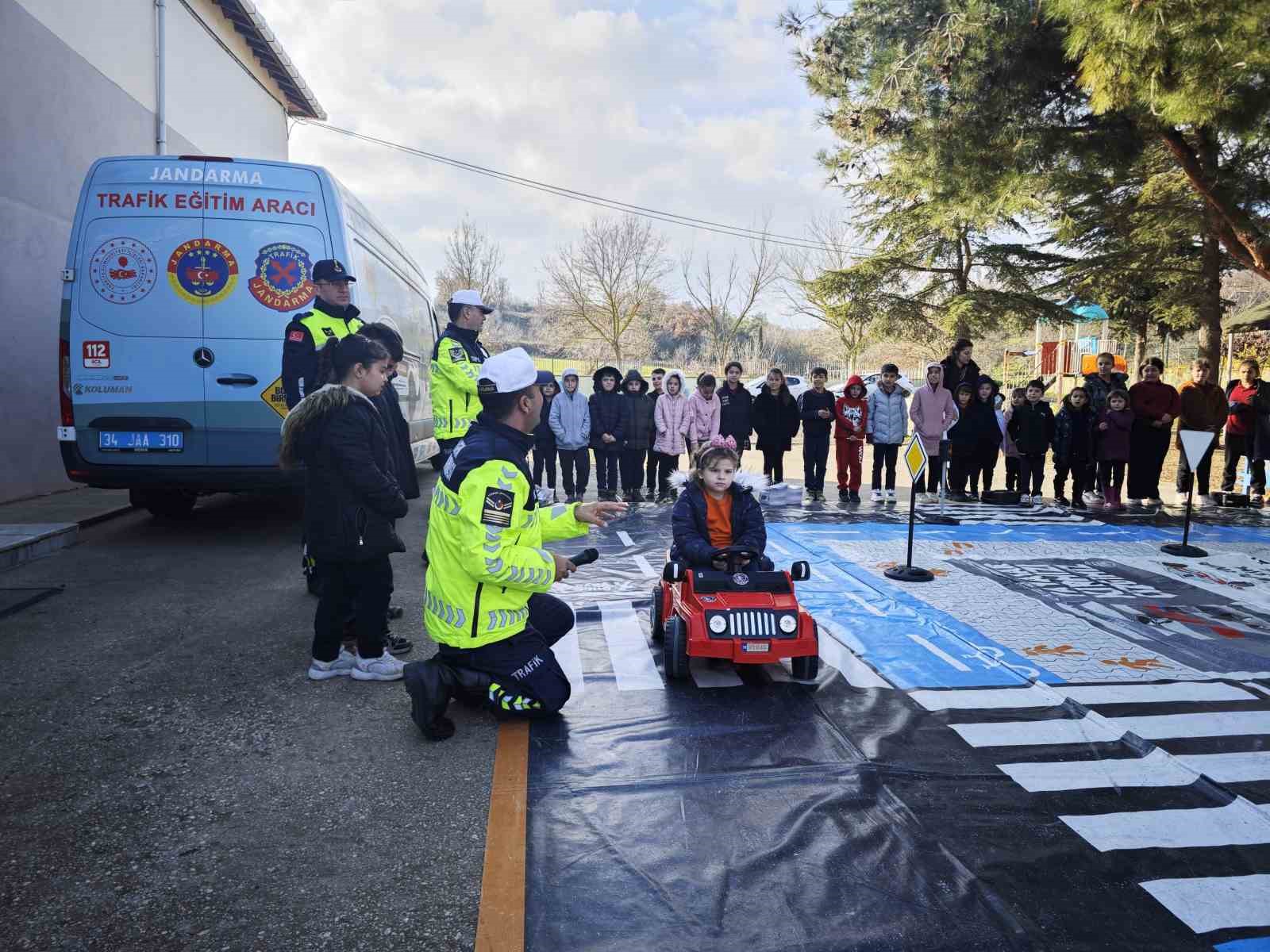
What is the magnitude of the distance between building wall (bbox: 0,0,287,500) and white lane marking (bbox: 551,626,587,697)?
794 cm

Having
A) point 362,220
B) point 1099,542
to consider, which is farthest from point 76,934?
point 1099,542

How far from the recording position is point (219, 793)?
306 centimetres

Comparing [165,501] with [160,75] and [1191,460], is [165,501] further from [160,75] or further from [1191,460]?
[1191,460]

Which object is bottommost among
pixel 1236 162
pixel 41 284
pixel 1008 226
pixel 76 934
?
pixel 76 934

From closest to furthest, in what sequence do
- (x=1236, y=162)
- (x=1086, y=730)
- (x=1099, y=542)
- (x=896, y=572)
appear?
(x=1086, y=730) → (x=896, y=572) → (x=1099, y=542) → (x=1236, y=162)

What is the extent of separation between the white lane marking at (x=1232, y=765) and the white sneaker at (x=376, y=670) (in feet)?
11.7

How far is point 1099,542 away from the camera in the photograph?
8516 millimetres

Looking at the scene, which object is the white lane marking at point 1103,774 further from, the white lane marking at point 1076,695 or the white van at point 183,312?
the white van at point 183,312

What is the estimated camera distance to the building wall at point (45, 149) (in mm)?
9422

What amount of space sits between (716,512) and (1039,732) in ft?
7.10

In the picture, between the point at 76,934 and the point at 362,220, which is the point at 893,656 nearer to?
the point at 76,934

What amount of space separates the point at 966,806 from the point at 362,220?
7.31 m

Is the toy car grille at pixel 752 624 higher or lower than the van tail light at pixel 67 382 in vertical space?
lower

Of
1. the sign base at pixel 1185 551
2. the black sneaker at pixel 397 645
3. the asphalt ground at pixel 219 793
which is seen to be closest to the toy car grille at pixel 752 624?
the asphalt ground at pixel 219 793
